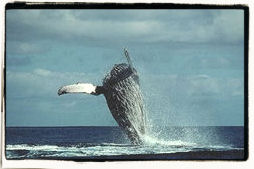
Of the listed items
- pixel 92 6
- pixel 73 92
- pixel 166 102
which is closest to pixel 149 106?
pixel 166 102

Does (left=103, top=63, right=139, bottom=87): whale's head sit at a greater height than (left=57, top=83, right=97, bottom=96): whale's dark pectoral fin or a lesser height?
greater

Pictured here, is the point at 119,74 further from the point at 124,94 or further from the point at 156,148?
the point at 156,148

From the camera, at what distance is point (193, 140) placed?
741 centimetres

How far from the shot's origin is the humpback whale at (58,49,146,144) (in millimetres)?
7354

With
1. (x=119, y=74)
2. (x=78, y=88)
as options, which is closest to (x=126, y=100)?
(x=119, y=74)

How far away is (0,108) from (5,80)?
0.33 m

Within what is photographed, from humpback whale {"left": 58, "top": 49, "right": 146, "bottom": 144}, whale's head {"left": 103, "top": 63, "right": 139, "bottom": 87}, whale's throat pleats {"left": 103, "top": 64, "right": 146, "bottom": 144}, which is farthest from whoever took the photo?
whale's throat pleats {"left": 103, "top": 64, "right": 146, "bottom": 144}

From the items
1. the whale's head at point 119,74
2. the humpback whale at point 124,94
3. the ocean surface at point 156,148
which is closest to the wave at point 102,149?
the ocean surface at point 156,148

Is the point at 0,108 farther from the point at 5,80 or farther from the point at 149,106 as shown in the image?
the point at 149,106

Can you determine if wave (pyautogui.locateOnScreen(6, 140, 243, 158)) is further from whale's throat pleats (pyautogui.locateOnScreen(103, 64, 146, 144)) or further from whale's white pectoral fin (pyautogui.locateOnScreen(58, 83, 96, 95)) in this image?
whale's white pectoral fin (pyautogui.locateOnScreen(58, 83, 96, 95))

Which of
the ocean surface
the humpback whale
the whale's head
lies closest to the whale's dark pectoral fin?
the humpback whale

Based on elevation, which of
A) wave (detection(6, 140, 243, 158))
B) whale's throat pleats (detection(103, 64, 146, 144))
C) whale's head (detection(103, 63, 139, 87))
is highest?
whale's head (detection(103, 63, 139, 87))

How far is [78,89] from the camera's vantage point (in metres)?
7.35

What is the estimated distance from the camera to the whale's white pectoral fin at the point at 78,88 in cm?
720
